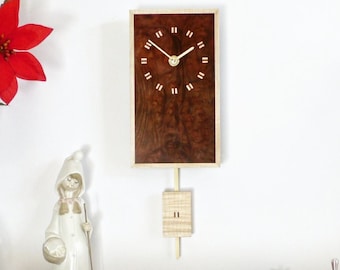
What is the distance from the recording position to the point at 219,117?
1.25m

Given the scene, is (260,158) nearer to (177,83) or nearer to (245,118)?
(245,118)

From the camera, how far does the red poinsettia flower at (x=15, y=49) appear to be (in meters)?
1.20

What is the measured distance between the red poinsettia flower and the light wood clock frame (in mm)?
213

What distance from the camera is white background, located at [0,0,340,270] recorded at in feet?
4.24

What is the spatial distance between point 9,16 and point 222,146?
0.55 meters

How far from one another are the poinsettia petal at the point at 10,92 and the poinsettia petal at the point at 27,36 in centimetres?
7

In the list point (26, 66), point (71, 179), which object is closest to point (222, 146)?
point (71, 179)

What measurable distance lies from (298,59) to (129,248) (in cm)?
59

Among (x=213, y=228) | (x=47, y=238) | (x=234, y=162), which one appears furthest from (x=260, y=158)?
(x=47, y=238)

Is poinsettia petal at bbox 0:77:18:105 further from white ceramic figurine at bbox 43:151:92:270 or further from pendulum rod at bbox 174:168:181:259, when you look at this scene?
pendulum rod at bbox 174:168:181:259

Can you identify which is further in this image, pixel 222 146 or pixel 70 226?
pixel 222 146

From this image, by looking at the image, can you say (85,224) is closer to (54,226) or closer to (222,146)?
(54,226)

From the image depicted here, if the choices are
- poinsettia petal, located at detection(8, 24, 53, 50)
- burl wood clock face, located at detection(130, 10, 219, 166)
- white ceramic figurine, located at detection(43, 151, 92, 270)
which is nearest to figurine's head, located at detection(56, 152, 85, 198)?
white ceramic figurine, located at detection(43, 151, 92, 270)

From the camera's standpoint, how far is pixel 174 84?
1.25 meters
